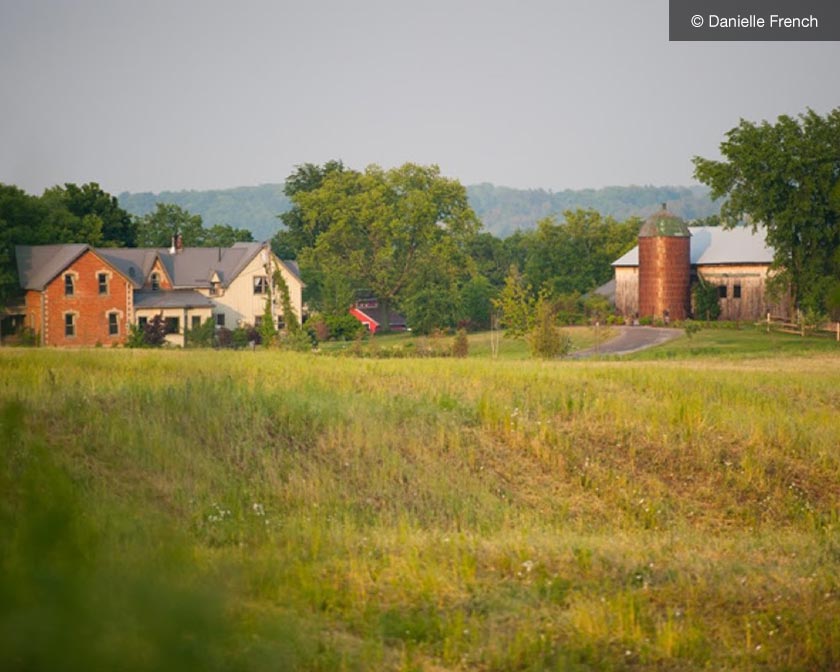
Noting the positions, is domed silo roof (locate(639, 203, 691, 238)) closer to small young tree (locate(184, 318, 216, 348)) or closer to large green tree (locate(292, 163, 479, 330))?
large green tree (locate(292, 163, 479, 330))

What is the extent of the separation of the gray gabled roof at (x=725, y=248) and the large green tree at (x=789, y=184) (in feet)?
24.3

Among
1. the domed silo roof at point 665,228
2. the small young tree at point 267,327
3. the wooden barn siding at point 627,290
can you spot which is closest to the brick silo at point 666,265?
the domed silo roof at point 665,228

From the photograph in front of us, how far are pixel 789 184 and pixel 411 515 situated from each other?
1679 inches

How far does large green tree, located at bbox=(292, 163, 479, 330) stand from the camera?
80.8 metres

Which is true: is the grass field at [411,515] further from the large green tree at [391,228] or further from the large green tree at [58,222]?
the large green tree at [391,228]

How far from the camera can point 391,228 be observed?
8069 cm

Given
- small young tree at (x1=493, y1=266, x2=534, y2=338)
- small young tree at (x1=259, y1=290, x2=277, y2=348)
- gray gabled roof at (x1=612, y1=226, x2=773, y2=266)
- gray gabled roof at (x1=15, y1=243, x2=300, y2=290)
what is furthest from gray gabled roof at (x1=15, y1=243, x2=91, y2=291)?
gray gabled roof at (x1=612, y1=226, x2=773, y2=266)

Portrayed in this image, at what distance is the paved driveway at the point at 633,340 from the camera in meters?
48.2

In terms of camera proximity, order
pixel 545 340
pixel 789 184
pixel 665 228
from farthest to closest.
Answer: pixel 665 228, pixel 789 184, pixel 545 340

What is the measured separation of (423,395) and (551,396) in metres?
2.64

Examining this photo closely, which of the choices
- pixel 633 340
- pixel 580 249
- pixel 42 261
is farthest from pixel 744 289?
pixel 42 261

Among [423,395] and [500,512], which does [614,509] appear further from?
[423,395]

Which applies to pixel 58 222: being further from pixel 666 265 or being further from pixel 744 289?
pixel 744 289

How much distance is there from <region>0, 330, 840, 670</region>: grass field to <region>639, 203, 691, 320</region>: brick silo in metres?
34.2
